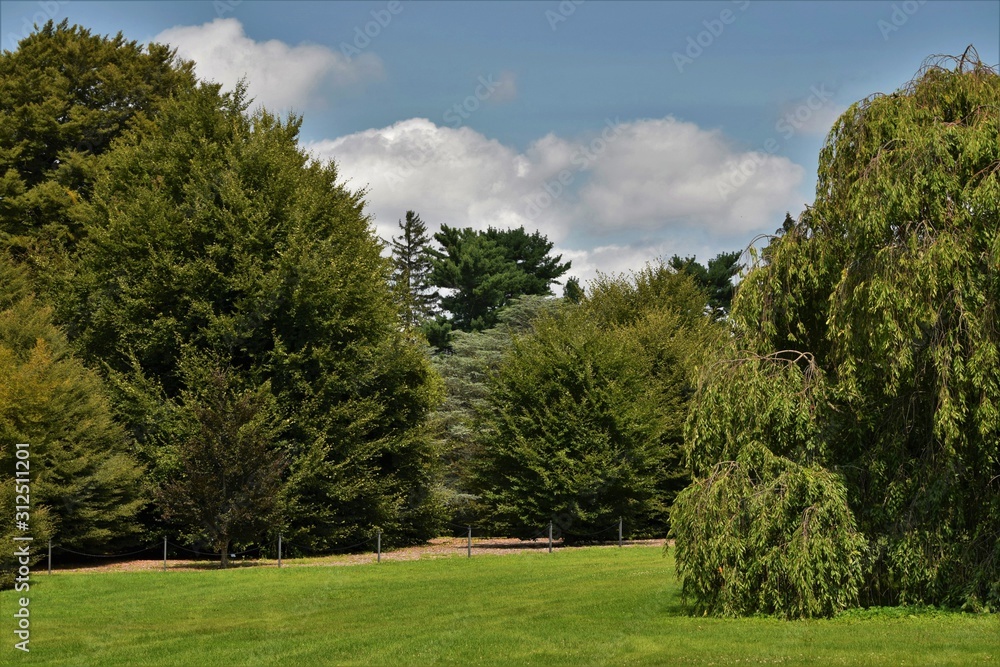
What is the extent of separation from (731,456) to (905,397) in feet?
8.43

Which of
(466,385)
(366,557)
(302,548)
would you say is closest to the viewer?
(366,557)

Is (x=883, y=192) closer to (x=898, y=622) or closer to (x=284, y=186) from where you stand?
(x=898, y=622)

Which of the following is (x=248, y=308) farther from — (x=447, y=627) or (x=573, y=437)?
(x=447, y=627)

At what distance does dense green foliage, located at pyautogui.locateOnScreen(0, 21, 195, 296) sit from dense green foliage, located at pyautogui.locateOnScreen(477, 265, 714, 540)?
15214mm

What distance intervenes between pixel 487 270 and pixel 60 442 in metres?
39.0

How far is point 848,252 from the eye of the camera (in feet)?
47.0

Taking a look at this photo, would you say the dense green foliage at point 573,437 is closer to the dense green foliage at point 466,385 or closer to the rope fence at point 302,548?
the rope fence at point 302,548

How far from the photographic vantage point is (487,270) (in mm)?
61469

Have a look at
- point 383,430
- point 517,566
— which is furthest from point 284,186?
point 517,566

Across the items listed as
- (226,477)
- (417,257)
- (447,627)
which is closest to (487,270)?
(417,257)

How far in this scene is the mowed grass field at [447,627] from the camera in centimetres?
1127

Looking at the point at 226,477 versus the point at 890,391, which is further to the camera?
the point at 226,477

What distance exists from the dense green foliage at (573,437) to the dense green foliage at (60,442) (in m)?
11.9

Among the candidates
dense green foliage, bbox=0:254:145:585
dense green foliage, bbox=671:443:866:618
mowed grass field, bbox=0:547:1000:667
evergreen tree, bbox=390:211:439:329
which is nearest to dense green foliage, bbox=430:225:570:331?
evergreen tree, bbox=390:211:439:329
